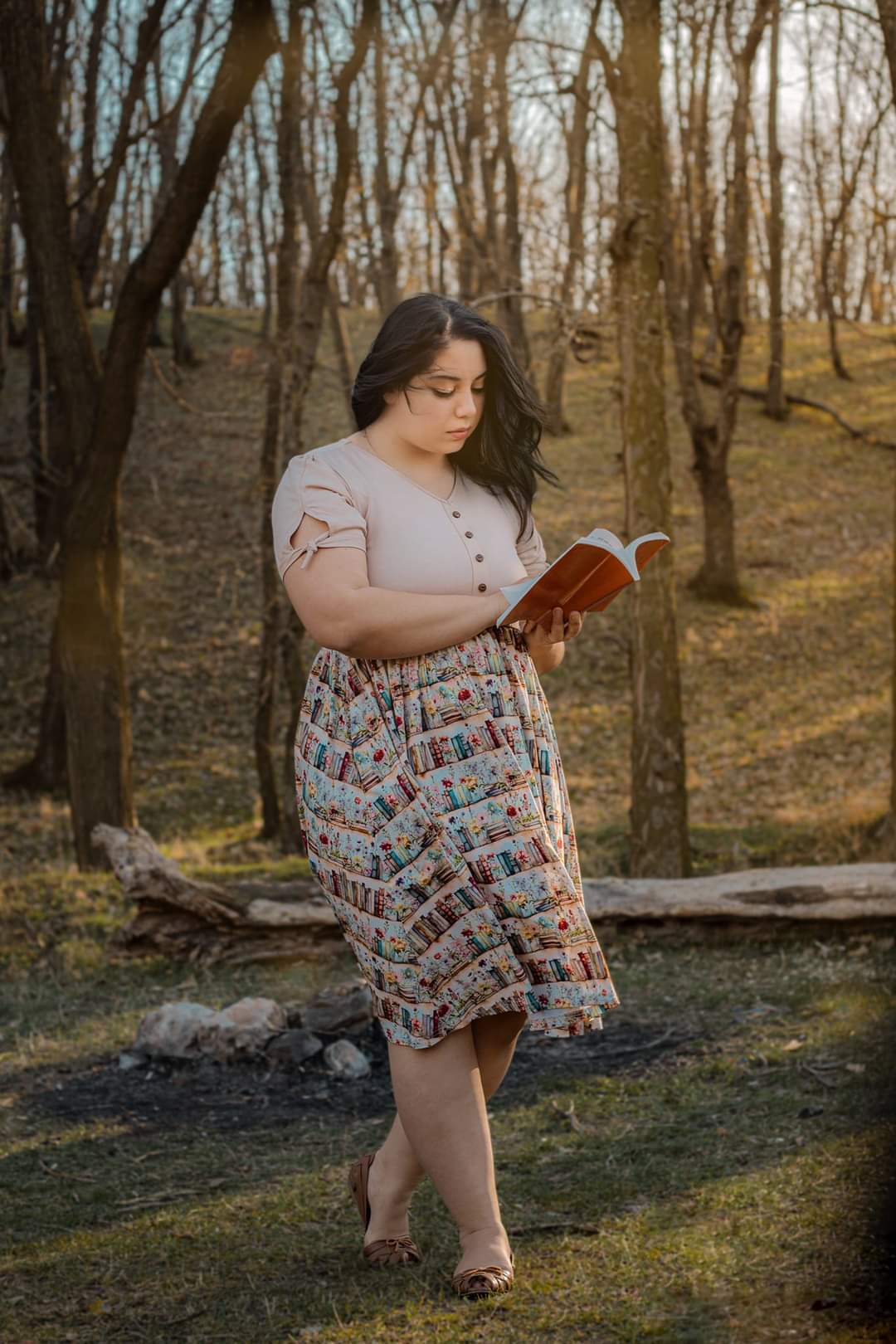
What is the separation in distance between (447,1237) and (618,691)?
12678mm

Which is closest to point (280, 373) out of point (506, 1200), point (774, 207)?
point (506, 1200)

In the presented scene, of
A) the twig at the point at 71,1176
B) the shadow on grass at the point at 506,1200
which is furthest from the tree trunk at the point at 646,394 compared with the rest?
the twig at the point at 71,1176

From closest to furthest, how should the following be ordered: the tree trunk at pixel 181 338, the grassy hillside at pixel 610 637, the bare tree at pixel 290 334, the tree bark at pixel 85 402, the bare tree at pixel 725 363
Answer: the tree bark at pixel 85 402
the bare tree at pixel 290 334
the grassy hillside at pixel 610 637
the bare tree at pixel 725 363
the tree trunk at pixel 181 338

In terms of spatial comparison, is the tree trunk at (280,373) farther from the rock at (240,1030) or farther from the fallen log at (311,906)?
the rock at (240,1030)

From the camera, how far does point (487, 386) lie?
3102mm

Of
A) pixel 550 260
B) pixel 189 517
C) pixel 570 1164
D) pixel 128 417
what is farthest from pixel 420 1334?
pixel 189 517

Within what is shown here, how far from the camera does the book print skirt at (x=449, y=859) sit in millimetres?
2842

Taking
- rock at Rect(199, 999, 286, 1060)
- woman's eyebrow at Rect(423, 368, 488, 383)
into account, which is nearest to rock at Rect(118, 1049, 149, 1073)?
rock at Rect(199, 999, 286, 1060)

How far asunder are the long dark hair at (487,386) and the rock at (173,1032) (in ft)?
8.87

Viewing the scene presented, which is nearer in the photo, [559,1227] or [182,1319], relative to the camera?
[182,1319]

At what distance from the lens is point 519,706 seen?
2971 mm

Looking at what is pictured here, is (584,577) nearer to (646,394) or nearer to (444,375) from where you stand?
(444,375)

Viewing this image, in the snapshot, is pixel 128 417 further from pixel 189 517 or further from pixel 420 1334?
pixel 189 517

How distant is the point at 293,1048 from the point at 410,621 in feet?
8.84
